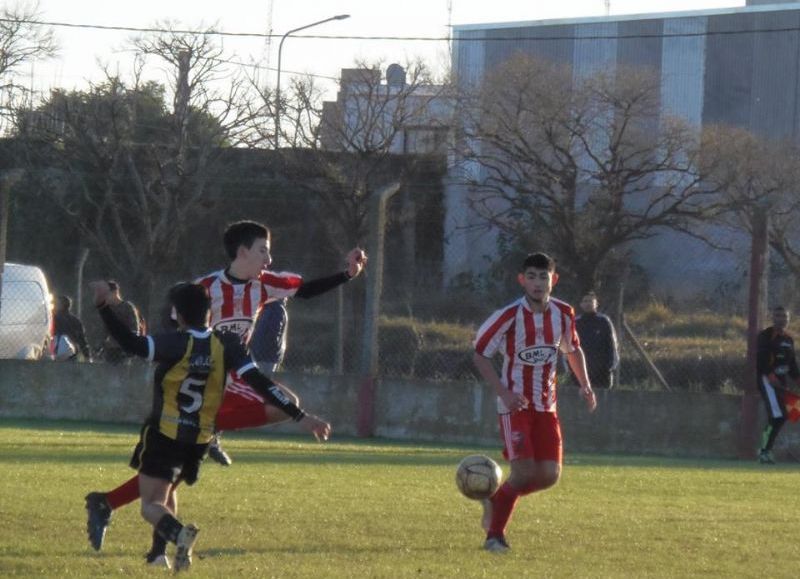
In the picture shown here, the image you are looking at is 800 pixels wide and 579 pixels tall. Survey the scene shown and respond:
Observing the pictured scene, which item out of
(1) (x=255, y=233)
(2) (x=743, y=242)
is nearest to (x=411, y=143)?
(2) (x=743, y=242)

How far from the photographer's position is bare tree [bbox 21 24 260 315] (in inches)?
1215

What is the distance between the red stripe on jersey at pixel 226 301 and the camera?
830cm

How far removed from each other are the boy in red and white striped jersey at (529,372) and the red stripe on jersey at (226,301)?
4.55ft

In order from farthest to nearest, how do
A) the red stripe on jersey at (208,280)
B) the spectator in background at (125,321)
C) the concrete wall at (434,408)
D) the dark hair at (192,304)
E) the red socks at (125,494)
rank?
the spectator in background at (125,321) → the concrete wall at (434,408) → the red stripe on jersey at (208,280) → the red socks at (125,494) → the dark hair at (192,304)

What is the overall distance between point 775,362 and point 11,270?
10682 mm

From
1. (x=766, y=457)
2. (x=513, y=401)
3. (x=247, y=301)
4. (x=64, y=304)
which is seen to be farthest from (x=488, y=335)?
(x=64, y=304)

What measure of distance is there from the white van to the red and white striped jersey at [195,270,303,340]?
11.5 meters

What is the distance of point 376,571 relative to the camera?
680 cm

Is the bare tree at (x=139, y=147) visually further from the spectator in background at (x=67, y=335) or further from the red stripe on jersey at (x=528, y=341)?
the red stripe on jersey at (x=528, y=341)

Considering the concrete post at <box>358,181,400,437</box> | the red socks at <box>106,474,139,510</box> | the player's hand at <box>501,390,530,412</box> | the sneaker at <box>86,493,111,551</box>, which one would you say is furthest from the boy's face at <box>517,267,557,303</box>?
the concrete post at <box>358,181,400,437</box>

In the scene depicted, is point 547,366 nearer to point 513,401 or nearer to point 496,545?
point 513,401

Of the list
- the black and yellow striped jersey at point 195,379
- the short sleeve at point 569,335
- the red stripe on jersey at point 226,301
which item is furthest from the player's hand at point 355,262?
the black and yellow striped jersey at point 195,379

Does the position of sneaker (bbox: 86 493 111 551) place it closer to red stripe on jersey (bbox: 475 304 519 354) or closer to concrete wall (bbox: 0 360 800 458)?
red stripe on jersey (bbox: 475 304 519 354)

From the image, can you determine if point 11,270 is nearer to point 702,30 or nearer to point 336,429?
point 336,429
